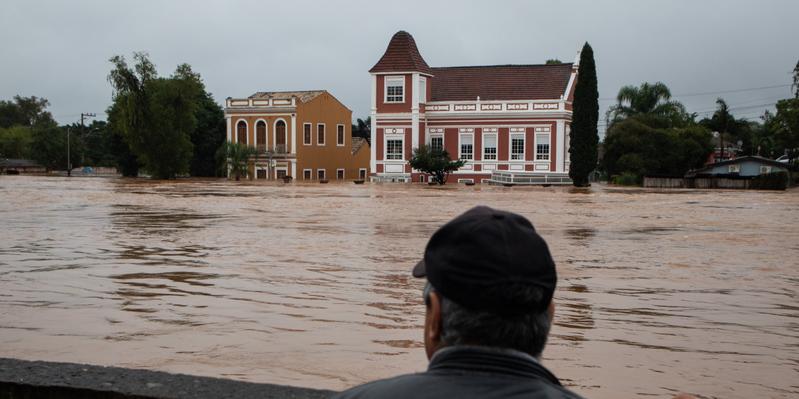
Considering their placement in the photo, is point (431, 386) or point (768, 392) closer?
point (431, 386)

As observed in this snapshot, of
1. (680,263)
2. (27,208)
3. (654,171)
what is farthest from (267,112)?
(680,263)

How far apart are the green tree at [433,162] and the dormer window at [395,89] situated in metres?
5.67

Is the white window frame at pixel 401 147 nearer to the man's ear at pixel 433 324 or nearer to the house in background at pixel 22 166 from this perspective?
the house in background at pixel 22 166

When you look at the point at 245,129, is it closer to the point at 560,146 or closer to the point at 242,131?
the point at 242,131

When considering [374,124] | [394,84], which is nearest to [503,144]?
[394,84]

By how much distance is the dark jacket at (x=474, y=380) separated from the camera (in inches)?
63.1

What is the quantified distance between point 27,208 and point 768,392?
2048cm

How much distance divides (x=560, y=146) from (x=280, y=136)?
2162 centimetres

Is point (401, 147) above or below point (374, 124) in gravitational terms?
below

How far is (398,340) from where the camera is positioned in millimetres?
6285

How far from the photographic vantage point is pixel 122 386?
11.1 ft

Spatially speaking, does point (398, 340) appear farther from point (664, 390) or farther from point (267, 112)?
point (267, 112)

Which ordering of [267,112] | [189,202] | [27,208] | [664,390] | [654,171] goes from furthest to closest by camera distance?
[267,112], [654,171], [189,202], [27,208], [664,390]

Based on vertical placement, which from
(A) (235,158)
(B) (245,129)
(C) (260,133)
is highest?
(B) (245,129)
